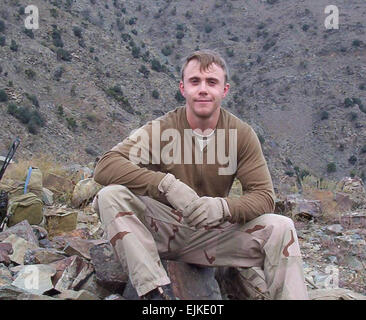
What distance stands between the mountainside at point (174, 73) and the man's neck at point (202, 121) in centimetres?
1558

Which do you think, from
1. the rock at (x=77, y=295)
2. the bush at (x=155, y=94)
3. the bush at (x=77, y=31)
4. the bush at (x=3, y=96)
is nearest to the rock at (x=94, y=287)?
the rock at (x=77, y=295)

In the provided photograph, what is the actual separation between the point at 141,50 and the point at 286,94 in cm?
1145

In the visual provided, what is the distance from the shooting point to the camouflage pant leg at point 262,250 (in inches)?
87.4

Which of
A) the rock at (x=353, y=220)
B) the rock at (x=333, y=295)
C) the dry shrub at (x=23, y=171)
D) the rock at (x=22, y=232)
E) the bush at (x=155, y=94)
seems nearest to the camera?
the rock at (x=333, y=295)

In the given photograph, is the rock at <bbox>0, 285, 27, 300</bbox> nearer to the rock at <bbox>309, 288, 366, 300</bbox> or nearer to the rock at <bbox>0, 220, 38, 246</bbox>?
the rock at <bbox>0, 220, 38, 246</bbox>

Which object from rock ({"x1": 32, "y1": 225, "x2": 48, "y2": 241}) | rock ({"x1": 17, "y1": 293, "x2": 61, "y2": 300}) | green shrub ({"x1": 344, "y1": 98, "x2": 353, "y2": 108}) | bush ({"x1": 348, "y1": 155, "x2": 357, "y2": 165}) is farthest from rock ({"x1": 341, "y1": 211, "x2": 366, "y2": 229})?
green shrub ({"x1": 344, "y1": 98, "x2": 353, "y2": 108})

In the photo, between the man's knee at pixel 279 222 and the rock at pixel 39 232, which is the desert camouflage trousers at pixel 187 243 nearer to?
the man's knee at pixel 279 222

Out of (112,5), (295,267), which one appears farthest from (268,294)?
(112,5)

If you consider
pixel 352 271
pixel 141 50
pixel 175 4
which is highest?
pixel 175 4

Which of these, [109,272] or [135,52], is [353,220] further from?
[135,52]

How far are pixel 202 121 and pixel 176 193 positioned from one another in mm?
500

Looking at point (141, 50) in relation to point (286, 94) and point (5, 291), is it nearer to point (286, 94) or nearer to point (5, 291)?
point (286, 94)

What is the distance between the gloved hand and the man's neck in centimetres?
50

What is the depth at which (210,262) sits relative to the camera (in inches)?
99.3
